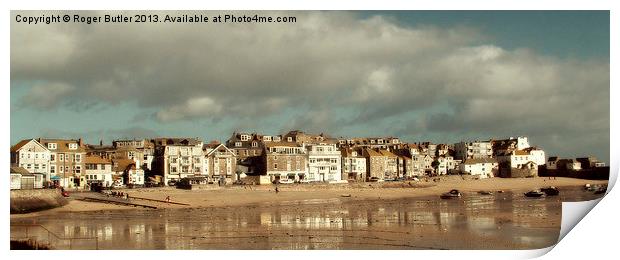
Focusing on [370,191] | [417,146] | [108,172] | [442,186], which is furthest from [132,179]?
[417,146]

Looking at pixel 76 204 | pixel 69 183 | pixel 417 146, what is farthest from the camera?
pixel 417 146

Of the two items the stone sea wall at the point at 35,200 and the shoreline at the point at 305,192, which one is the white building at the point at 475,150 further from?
the stone sea wall at the point at 35,200

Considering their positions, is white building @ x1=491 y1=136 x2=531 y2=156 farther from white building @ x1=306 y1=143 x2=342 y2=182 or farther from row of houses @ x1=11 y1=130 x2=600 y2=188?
white building @ x1=306 y1=143 x2=342 y2=182

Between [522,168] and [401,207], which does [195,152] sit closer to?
[401,207]

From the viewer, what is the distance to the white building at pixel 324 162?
1531 inches

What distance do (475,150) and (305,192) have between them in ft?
64.5

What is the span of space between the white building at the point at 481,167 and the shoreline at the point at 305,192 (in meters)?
4.43

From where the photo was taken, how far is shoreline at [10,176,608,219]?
2367 centimetres

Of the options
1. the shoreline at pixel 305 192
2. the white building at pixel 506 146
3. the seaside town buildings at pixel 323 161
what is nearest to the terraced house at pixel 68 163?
the shoreline at pixel 305 192

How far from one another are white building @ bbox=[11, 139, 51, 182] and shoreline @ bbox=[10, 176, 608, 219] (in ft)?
6.44

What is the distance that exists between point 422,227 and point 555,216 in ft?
14.1

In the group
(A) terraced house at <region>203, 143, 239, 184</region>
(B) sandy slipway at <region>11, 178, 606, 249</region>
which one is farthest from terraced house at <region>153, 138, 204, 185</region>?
(B) sandy slipway at <region>11, 178, 606, 249</region>

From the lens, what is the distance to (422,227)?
1633 centimetres
